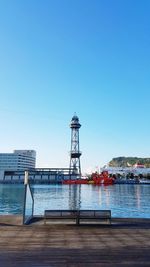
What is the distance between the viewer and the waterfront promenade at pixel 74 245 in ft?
24.7

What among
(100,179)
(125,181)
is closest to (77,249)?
(100,179)

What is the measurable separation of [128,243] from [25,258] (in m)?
3.65

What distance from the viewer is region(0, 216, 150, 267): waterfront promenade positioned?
24.7 feet

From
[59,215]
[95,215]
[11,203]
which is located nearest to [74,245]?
[59,215]

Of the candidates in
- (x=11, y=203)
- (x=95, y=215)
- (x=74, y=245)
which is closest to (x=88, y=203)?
(x=11, y=203)

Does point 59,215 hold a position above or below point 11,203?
above

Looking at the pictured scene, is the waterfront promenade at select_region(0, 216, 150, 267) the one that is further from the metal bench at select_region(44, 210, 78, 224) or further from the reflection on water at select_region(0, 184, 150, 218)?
the reflection on water at select_region(0, 184, 150, 218)

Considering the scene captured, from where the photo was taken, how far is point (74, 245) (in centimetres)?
948

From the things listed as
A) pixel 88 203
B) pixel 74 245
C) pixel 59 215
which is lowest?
pixel 88 203

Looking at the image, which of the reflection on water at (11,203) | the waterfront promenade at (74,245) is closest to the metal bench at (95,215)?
the waterfront promenade at (74,245)

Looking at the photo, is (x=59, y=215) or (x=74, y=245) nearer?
(x=74, y=245)

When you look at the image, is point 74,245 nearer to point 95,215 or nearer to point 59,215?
point 59,215

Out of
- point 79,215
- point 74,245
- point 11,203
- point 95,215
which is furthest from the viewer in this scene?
point 11,203

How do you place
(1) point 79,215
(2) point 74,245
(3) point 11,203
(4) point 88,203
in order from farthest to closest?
(4) point 88,203 < (3) point 11,203 < (1) point 79,215 < (2) point 74,245
